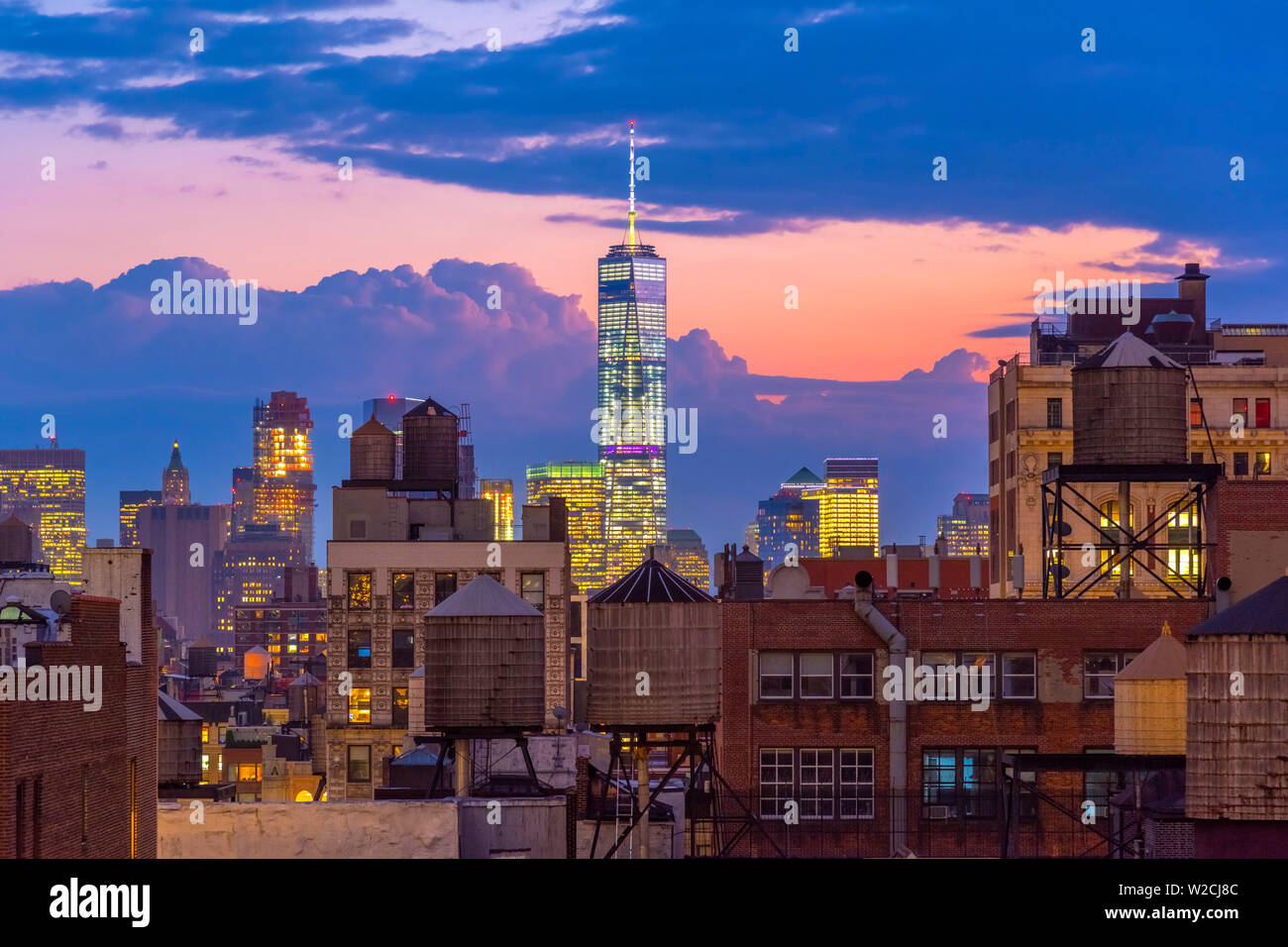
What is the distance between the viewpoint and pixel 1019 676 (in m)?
55.1

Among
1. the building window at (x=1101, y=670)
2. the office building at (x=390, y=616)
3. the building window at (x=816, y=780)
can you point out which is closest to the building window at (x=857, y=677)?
the building window at (x=816, y=780)

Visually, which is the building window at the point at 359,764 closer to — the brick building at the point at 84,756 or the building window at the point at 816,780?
the building window at the point at 816,780

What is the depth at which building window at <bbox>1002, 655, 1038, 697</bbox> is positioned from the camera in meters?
55.0

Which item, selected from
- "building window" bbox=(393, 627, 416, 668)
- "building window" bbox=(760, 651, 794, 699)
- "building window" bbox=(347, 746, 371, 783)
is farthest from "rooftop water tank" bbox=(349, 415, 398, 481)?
"building window" bbox=(760, 651, 794, 699)

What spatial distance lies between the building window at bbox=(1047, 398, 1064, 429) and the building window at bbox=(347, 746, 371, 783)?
5491cm

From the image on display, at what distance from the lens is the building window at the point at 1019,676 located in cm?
5503

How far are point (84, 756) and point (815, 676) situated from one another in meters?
27.9

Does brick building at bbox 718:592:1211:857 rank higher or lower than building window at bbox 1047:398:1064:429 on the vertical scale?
lower

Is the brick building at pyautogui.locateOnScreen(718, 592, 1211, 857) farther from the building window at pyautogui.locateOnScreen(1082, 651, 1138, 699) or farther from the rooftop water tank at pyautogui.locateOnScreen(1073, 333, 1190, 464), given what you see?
the rooftop water tank at pyautogui.locateOnScreen(1073, 333, 1190, 464)
